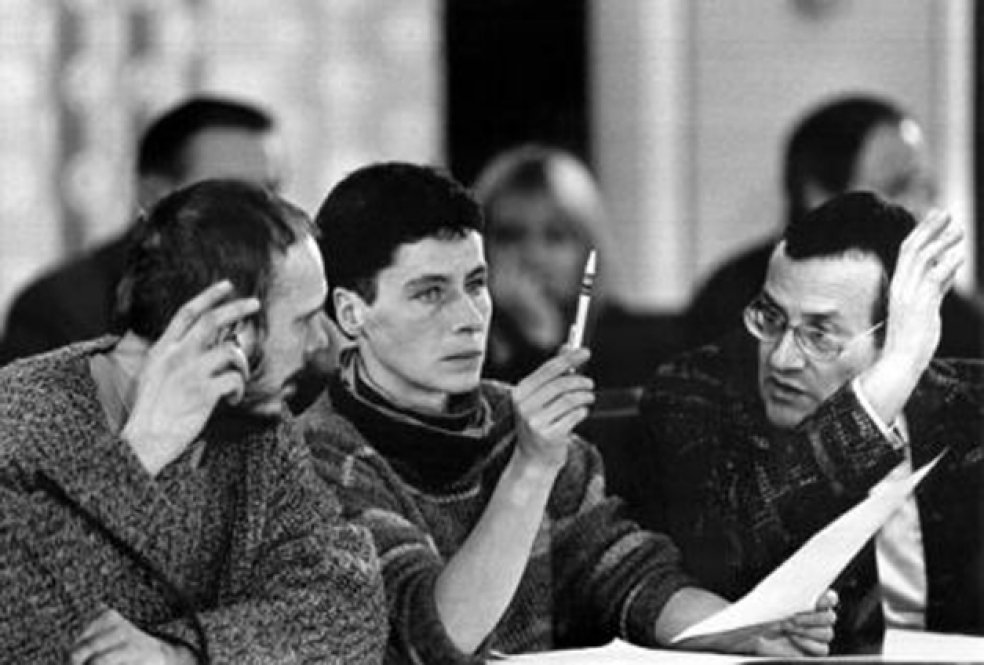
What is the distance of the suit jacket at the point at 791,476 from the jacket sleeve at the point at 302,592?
0.48m

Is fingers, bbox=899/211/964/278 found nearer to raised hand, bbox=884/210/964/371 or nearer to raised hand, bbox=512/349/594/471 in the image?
raised hand, bbox=884/210/964/371

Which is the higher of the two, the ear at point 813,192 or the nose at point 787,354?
the nose at point 787,354

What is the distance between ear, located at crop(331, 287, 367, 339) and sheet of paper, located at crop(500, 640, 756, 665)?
0.34m

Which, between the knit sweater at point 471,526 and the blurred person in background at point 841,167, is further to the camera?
the blurred person in background at point 841,167

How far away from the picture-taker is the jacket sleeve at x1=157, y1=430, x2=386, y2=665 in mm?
2293

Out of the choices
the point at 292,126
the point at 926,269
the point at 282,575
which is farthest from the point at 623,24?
the point at 282,575

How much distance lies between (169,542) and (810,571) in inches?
27.1

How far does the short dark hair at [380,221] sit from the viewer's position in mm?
2572

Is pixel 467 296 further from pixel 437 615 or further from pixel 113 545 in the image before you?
pixel 113 545

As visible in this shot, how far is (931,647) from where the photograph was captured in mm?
2723

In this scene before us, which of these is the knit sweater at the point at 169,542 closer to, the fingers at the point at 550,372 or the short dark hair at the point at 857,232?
the fingers at the point at 550,372

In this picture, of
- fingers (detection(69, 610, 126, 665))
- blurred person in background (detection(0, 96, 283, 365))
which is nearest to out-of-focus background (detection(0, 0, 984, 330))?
blurred person in background (detection(0, 96, 283, 365))

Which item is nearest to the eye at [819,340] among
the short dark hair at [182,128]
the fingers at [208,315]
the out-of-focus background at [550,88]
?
the fingers at [208,315]

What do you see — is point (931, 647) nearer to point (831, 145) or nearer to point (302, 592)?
point (302, 592)
